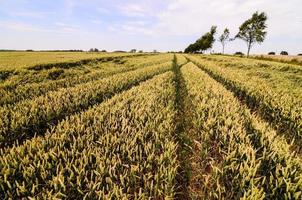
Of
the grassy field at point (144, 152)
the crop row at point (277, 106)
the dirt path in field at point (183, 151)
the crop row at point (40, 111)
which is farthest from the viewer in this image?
the crop row at point (277, 106)

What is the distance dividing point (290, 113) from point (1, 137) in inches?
288

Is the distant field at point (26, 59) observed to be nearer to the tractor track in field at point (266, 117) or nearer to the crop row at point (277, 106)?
the tractor track in field at point (266, 117)

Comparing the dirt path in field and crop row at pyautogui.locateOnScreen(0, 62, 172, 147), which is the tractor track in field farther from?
crop row at pyautogui.locateOnScreen(0, 62, 172, 147)

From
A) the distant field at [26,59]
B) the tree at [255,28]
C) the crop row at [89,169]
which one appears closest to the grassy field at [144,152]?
the crop row at [89,169]

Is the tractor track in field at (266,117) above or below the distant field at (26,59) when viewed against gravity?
below

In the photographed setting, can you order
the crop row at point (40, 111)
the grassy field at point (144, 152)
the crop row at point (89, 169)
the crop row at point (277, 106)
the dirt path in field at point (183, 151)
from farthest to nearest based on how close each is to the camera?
1. the crop row at point (277, 106)
2. the crop row at point (40, 111)
3. the dirt path in field at point (183, 151)
4. the grassy field at point (144, 152)
5. the crop row at point (89, 169)

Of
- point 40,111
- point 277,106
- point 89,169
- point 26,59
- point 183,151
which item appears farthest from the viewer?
point 26,59

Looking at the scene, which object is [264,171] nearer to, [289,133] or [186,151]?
[186,151]

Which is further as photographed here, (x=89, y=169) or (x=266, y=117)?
(x=266, y=117)

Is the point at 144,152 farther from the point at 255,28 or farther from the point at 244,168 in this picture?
the point at 255,28

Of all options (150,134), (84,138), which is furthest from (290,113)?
(84,138)

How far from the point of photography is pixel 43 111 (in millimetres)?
6488

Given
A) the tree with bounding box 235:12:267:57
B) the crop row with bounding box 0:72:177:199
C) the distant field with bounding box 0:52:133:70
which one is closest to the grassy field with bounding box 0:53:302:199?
the crop row with bounding box 0:72:177:199

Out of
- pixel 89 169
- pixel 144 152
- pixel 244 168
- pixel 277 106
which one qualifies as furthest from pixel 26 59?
pixel 244 168
